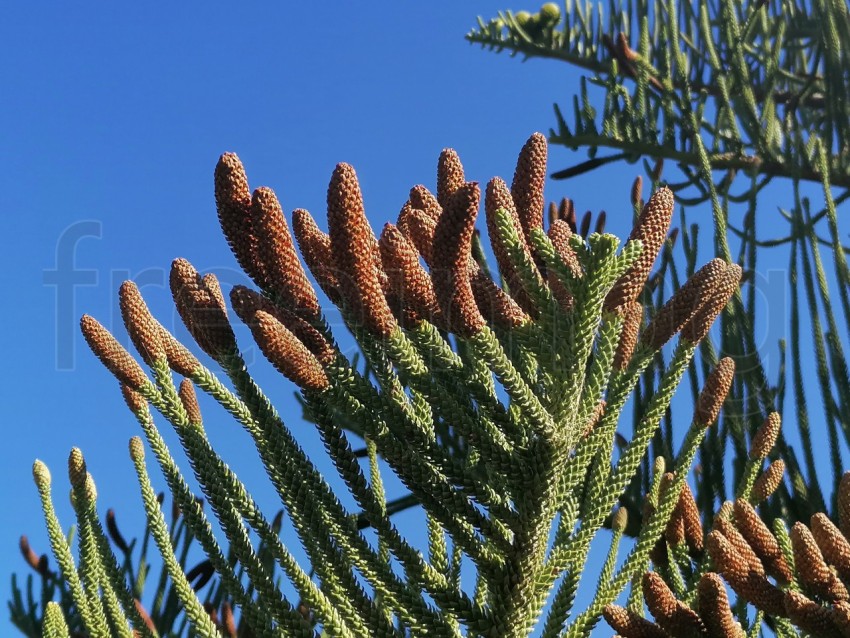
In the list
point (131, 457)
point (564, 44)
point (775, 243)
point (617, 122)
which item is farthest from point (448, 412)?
point (564, 44)

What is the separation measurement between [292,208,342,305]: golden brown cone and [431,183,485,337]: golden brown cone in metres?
0.14

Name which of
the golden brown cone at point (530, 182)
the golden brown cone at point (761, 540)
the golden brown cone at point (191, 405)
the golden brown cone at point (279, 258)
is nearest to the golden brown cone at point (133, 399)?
the golden brown cone at point (191, 405)

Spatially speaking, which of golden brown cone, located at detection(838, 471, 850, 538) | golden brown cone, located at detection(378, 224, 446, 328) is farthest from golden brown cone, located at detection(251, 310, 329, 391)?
golden brown cone, located at detection(838, 471, 850, 538)

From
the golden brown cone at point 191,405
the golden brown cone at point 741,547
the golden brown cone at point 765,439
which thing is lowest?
the golden brown cone at point 741,547

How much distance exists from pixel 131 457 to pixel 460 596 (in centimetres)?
66

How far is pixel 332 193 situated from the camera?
1014 mm

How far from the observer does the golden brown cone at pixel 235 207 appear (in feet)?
3.50

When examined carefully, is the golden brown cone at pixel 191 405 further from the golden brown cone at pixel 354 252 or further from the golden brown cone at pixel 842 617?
the golden brown cone at pixel 842 617

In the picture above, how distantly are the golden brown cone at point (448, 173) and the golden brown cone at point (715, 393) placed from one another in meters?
0.58

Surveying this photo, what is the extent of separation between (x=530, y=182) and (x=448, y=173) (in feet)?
0.47

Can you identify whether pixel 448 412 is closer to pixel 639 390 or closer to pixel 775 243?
pixel 639 390

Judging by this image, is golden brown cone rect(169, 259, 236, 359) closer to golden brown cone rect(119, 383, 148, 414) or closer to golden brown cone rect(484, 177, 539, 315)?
golden brown cone rect(119, 383, 148, 414)

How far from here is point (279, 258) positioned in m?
1.09

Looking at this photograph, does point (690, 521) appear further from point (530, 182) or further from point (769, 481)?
point (530, 182)
